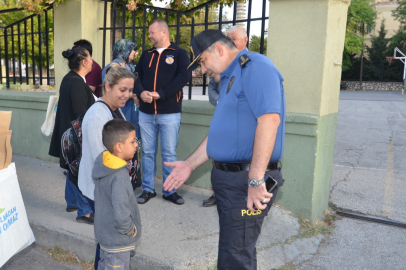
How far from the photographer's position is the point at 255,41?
6188 millimetres

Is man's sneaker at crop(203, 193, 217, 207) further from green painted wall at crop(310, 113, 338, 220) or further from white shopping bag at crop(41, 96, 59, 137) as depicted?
white shopping bag at crop(41, 96, 59, 137)

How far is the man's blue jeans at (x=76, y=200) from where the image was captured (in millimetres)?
3727

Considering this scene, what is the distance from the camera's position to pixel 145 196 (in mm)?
4395

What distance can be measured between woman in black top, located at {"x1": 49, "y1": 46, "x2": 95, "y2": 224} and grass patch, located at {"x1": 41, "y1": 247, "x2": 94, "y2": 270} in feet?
1.14

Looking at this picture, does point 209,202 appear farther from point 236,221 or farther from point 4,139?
point 4,139

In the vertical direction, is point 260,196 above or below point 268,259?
above

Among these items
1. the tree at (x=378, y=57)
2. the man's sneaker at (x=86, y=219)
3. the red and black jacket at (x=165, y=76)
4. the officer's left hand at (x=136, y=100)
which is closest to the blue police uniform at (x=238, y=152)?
the man's sneaker at (x=86, y=219)

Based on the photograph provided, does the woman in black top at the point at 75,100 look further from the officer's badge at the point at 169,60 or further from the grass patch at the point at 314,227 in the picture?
the grass patch at the point at 314,227

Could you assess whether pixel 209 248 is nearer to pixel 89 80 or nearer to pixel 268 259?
pixel 268 259

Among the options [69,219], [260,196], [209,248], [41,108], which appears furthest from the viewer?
[41,108]

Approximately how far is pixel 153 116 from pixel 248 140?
229cm

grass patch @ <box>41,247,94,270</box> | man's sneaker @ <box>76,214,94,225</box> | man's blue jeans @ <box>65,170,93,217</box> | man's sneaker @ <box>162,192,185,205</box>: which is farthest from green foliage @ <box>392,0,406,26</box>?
grass patch @ <box>41,247,94,270</box>

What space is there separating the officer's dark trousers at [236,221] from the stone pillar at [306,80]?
166cm

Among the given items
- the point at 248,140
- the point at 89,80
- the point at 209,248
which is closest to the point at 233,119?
the point at 248,140
